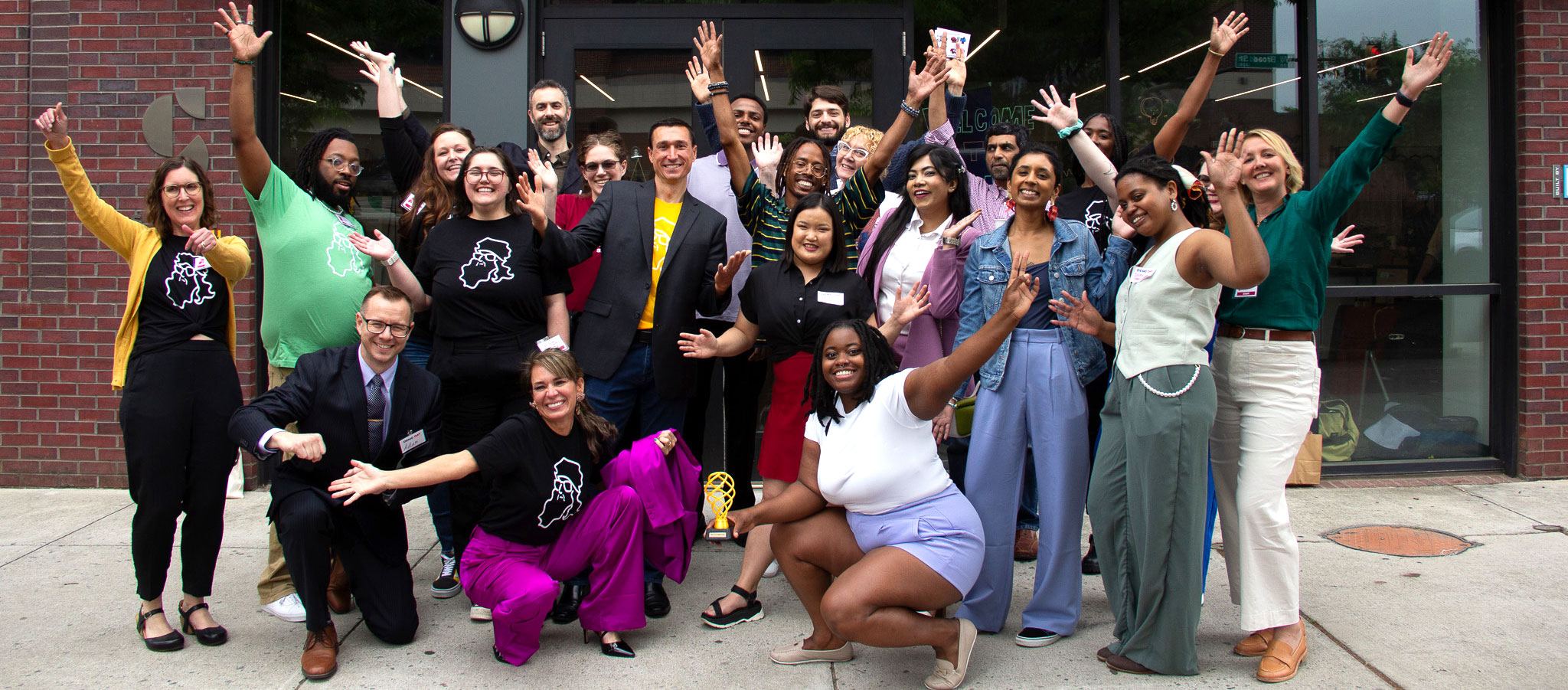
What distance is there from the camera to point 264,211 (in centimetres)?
394

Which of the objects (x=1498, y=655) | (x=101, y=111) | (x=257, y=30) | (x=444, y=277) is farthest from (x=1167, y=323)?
(x=101, y=111)

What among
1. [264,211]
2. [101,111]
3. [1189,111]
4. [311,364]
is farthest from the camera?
[101,111]

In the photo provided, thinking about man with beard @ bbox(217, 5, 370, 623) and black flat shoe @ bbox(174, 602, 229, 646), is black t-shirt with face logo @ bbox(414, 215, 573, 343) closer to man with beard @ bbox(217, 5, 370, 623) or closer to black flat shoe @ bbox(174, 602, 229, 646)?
man with beard @ bbox(217, 5, 370, 623)

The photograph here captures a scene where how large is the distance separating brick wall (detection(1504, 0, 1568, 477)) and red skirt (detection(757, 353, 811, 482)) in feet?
15.2

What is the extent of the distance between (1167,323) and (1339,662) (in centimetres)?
133

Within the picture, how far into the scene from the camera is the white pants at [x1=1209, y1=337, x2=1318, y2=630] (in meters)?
3.44

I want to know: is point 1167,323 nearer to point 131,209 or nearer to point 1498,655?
point 1498,655

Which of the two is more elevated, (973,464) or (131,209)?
(131,209)

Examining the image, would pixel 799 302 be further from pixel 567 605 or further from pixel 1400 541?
pixel 1400 541

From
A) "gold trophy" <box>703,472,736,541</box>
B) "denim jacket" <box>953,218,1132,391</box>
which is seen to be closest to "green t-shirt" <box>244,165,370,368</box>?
"gold trophy" <box>703,472,736,541</box>

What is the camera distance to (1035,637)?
371 centimetres

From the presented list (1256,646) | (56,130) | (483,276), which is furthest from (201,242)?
(1256,646)

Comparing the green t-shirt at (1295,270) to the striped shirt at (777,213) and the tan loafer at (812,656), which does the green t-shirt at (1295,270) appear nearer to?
the striped shirt at (777,213)

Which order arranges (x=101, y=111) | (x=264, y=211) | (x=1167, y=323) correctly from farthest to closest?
(x=101, y=111) → (x=264, y=211) → (x=1167, y=323)
